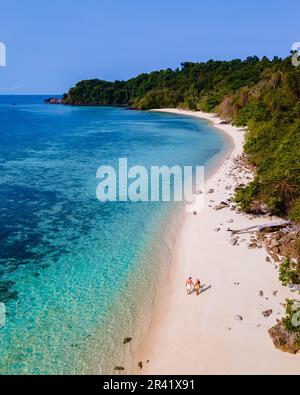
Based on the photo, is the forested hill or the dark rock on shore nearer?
the dark rock on shore

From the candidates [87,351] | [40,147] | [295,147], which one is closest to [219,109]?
[40,147]

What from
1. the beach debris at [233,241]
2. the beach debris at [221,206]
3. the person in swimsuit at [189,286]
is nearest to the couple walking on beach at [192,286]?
the person in swimsuit at [189,286]

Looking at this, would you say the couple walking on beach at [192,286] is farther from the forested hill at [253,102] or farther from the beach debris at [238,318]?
the forested hill at [253,102]

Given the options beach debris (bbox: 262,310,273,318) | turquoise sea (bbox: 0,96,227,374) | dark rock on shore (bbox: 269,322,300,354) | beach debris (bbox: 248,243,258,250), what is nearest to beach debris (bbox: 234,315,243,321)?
beach debris (bbox: 262,310,273,318)

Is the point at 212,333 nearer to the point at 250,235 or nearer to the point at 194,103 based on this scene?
the point at 250,235

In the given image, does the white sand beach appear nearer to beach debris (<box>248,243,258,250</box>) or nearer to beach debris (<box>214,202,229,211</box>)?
beach debris (<box>248,243,258,250</box>)

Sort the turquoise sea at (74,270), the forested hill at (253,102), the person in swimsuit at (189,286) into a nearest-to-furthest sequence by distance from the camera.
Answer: the turquoise sea at (74,270) < the person in swimsuit at (189,286) < the forested hill at (253,102)

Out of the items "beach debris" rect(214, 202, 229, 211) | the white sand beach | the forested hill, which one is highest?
the forested hill
